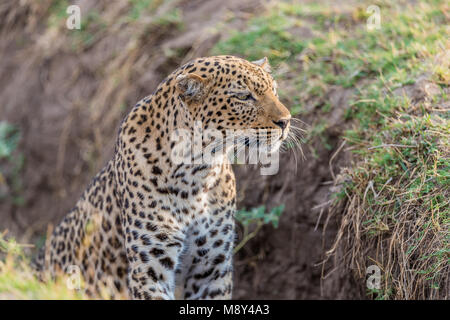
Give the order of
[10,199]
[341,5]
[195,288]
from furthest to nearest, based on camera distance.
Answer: [10,199]
[341,5]
[195,288]

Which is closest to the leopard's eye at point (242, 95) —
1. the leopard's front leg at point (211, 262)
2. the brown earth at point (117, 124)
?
the leopard's front leg at point (211, 262)

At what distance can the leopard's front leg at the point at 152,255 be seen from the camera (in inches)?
196

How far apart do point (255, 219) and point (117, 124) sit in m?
2.96

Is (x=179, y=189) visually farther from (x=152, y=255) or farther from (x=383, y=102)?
(x=383, y=102)

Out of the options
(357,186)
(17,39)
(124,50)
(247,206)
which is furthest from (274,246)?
(17,39)

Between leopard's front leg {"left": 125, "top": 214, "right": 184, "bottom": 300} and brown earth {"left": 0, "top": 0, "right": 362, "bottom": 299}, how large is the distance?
1.59 m

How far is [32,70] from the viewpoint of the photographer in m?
10.4

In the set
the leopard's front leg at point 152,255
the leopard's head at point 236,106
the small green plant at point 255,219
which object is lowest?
the small green plant at point 255,219

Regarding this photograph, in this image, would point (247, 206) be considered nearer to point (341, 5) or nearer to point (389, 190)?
point (389, 190)

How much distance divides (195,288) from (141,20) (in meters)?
5.08

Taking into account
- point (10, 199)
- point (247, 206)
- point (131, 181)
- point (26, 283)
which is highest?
point (131, 181)

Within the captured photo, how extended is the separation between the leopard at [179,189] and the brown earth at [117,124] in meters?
1.19

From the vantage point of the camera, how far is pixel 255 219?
6.77m

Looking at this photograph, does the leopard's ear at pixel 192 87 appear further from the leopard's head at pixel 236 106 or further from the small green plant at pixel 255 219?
the small green plant at pixel 255 219
